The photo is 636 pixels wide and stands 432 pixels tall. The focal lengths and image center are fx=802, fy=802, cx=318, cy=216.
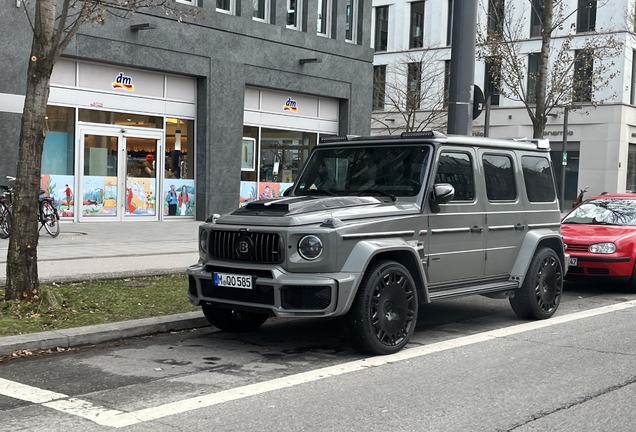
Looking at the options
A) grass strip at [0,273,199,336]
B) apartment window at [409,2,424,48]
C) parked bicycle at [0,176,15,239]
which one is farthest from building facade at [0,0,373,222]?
apartment window at [409,2,424,48]

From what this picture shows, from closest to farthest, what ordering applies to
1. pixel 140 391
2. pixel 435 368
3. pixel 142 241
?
pixel 140 391 → pixel 435 368 → pixel 142 241

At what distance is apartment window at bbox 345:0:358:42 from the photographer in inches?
1067

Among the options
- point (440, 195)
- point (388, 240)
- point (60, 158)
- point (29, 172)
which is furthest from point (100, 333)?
point (60, 158)

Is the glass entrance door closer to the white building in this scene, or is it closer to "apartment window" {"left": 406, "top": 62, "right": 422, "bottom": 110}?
"apartment window" {"left": 406, "top": 62, "right": 422, "bottom": 110}

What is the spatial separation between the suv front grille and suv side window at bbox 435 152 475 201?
6.04ft

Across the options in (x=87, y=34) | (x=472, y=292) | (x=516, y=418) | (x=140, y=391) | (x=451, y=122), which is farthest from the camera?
(x=87, y=34)

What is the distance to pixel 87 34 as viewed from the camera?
764 inches

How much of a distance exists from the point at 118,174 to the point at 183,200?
236 cm

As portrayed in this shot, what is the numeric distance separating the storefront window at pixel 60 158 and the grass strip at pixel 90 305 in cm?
979

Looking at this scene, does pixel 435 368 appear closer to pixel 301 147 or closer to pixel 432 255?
pixel 432 255

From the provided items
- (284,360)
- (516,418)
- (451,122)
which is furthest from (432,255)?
(451,122)

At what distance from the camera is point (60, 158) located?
19.8 meters

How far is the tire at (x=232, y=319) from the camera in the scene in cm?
754

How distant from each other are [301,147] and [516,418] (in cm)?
2175
